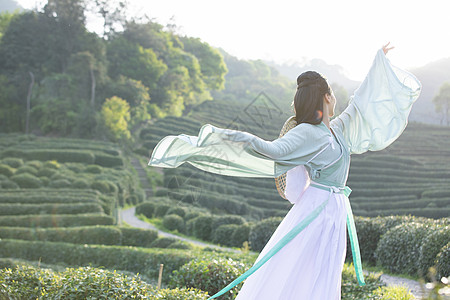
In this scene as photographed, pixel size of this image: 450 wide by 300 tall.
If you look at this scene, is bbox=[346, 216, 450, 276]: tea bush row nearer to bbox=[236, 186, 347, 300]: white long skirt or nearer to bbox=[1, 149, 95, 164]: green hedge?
bbox=[236, 186, 347, 300]: white long skirt

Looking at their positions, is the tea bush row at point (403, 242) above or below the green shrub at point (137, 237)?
above

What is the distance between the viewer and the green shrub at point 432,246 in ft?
17.0

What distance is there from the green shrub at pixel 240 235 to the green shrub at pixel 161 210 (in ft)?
18.9

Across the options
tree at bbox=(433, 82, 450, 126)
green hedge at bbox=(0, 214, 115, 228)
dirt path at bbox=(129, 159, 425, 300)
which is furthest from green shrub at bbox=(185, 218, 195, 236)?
tree at bbox=(433, 82, 450, 126)

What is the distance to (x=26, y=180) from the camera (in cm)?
1731

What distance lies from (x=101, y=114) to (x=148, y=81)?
10.2 meters

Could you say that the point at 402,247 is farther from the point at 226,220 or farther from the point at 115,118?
the point at 115,118

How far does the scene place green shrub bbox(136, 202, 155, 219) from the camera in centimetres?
1784

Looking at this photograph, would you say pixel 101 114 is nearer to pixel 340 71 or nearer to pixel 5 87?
pixel 5 87

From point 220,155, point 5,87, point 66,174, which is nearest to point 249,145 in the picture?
point 220,155

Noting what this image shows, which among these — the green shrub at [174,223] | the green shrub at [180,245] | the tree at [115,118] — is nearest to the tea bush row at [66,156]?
the tree at [115,118]

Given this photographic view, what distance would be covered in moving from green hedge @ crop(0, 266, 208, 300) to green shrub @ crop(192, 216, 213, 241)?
10.0 metres

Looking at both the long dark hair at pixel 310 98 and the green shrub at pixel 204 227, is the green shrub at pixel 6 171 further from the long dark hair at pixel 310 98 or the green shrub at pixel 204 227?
the long dark hair at pixel 310 98

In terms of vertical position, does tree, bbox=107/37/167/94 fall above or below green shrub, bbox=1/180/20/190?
above
